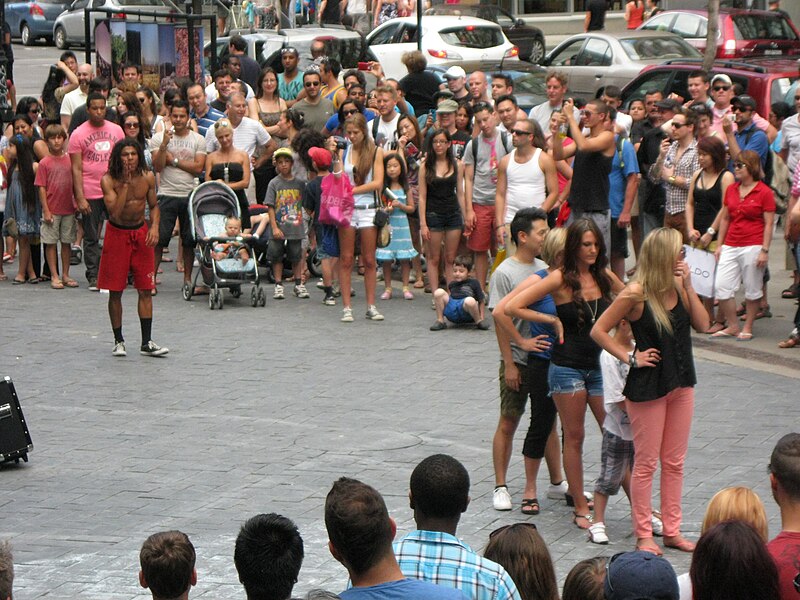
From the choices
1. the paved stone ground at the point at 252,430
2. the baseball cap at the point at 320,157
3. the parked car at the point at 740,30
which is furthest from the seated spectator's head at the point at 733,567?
the parked car at the point at 740,30

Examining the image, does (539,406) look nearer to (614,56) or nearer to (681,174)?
(681,174)

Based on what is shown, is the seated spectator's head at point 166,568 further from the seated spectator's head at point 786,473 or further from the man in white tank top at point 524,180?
the man in white tank top at point 524,180

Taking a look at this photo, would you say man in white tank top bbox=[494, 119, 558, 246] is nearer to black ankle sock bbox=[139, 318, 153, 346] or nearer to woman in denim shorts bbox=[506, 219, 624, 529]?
black ankle sock bbox=[139, 318, 153, 346]

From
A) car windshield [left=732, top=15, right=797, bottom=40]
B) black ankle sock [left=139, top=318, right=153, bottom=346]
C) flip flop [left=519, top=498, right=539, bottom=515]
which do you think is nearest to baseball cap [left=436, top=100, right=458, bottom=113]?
black ankle sock [left=139, top=318, right=153, bottom=346]

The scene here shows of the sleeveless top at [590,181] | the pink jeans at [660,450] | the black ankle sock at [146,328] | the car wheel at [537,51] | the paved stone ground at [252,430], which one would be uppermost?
the car wheel at [537,51]

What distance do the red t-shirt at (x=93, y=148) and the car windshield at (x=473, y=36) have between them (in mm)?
12482

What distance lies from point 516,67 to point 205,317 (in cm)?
946

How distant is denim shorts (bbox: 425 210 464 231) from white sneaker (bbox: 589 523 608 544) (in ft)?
19.6

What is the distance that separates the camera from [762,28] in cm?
2484

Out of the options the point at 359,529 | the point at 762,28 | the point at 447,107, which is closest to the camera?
the point at 359,529

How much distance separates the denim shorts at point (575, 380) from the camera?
7770mm

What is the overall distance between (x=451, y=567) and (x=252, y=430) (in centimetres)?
536

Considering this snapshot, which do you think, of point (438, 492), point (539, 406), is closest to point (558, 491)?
point (539, 406)

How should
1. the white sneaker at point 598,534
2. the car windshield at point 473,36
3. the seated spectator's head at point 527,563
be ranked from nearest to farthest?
the seated spectator's head at point 527,563, the white sneaker at point 598,534, the car windshield at point 473,36
